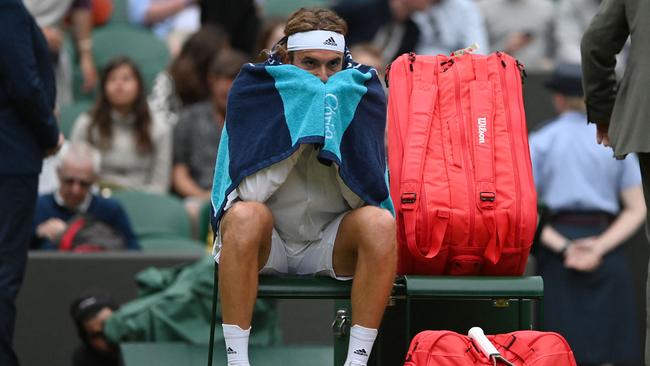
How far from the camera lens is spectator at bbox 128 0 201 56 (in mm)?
11094

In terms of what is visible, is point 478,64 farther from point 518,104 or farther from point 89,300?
point 89,300

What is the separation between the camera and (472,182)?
5.09m

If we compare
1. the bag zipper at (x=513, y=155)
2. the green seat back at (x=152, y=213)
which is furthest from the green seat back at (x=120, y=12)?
the bag zipper at (x=513, y=155)

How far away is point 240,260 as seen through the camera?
15.6 ft

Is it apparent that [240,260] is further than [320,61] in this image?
No

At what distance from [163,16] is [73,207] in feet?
12.3

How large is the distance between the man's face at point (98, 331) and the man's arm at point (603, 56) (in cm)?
279

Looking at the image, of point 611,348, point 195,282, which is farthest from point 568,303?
point 195,282

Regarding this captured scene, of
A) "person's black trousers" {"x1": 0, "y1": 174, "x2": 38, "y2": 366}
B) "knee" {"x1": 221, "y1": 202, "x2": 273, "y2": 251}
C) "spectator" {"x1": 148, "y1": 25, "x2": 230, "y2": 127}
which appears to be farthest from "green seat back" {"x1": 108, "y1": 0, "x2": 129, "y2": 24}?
"knee" {"x1": 221, "y1": 202, "x2": 273, "y2": 251}

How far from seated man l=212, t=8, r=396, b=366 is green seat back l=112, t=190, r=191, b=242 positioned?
3.32 metres

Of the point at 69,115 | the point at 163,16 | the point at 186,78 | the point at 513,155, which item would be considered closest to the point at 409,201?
the point at 513,155

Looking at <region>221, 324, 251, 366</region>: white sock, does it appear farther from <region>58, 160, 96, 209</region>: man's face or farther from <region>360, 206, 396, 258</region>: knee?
<region>58, 160, 96, 209</region>: man's face

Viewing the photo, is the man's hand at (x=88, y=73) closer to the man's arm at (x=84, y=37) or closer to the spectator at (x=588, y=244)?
the man's arm at (x=84, y=37)

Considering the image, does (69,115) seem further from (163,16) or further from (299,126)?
(299,126)
